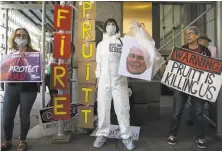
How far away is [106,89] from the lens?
4867 millimetres

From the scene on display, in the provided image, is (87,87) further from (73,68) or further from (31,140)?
(31,140)

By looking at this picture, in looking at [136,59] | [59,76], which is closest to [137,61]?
[136,59]

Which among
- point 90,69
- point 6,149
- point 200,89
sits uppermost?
point 90,69

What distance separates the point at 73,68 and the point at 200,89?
2.48 m

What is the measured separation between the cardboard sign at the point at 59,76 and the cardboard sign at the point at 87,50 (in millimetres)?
381

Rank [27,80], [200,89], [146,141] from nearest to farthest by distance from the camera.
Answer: [27,80] → [200,89] → [146,141]

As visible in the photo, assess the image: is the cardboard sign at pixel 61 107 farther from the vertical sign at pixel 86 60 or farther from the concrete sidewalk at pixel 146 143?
the concrete sidewalk at pixel 146 143

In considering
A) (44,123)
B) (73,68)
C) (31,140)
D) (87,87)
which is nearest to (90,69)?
(87,87)

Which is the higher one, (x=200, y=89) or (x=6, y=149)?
(x=200, y=89)

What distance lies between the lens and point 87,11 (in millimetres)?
5234

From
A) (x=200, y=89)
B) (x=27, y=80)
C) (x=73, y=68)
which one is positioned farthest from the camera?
(x=73, y=68)

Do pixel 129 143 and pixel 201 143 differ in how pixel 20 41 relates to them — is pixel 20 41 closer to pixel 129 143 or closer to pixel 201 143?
pixel 129 143

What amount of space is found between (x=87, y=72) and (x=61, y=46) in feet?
2.08

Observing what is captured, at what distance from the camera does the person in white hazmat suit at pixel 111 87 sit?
4.84 meters
